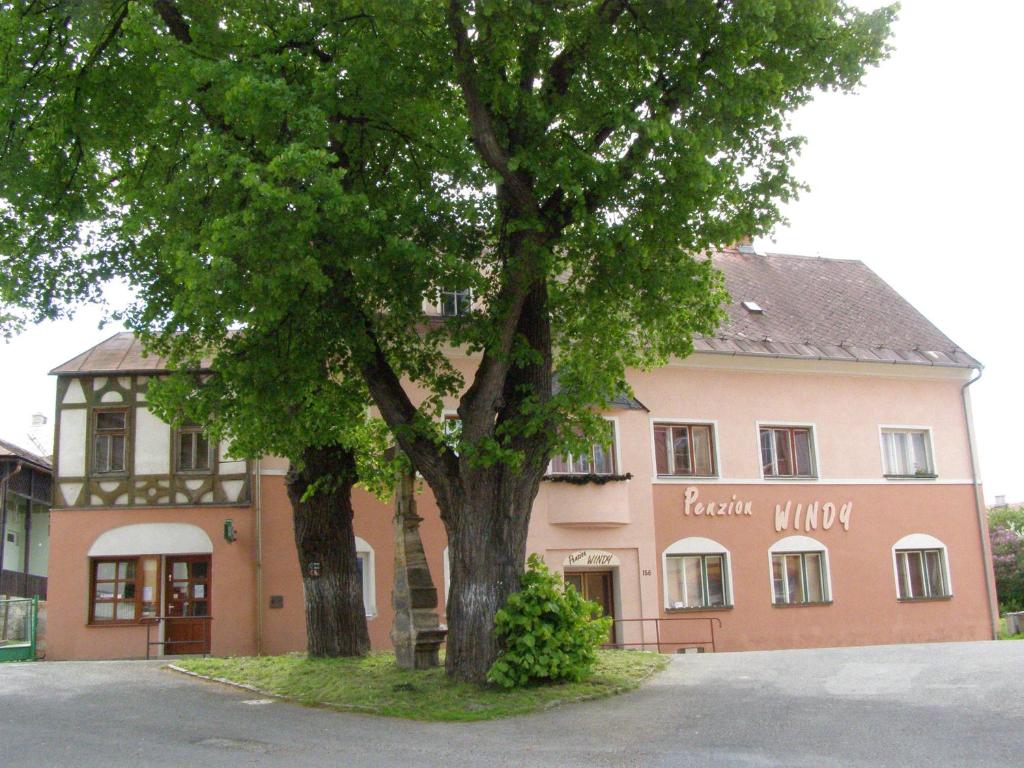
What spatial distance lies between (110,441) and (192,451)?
180cm

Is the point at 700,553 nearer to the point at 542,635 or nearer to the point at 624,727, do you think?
the point at 542,635

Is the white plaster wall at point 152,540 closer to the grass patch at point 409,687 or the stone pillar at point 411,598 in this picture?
the grass patch at point 409,687

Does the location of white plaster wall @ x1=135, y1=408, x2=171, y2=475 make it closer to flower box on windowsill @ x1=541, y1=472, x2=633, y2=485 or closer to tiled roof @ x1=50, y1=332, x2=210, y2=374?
tiled roof @ x1=50, y1=332, x2=210, y2=374

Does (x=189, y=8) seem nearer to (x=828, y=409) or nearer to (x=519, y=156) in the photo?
(x=519, y=156)

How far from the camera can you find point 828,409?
27.1 meters

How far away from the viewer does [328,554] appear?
16625 millimetres

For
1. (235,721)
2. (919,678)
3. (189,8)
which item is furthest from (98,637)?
(919,678)

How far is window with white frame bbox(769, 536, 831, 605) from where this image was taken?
85.5ft

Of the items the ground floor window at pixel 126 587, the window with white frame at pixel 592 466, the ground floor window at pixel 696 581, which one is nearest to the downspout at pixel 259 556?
the ground floor window at pixel 126 587

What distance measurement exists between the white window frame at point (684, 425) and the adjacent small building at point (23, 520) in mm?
17023

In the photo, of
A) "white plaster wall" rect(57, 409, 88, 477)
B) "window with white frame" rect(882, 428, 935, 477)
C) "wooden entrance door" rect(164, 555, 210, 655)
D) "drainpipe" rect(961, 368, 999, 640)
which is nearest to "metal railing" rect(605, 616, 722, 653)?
"window with white frame" rect(882, 428, 935, 477)

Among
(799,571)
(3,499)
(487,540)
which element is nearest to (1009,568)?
(799,571)

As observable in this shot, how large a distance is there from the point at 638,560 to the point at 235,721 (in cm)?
1411

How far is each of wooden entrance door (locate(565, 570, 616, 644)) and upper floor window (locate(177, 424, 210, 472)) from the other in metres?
8.28
